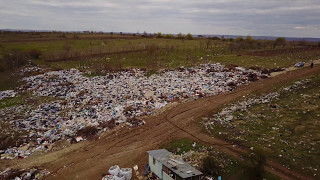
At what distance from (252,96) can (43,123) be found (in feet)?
44.6

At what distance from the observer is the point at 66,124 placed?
13117 millimetres

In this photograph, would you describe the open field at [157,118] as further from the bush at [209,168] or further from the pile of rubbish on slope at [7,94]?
the pile of rubbish on slope at [7,94]

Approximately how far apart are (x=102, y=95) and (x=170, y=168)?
10.9 metres

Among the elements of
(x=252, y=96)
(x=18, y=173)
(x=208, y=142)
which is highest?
(x=252, y=96)

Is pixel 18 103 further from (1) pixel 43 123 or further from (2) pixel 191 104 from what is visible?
(2) pixel 191 104

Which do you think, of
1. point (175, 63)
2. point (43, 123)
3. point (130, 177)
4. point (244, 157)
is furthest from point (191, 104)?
point (175, 63)

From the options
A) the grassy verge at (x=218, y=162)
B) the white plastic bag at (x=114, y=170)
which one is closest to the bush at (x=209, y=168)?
the grassy verge at (x=218, y=162)

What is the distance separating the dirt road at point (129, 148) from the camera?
956 centimetres

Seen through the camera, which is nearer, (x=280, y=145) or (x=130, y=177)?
(x=130, y=177)

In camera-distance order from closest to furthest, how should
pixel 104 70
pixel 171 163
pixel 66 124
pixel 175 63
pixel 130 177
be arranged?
pixel 171 163
pixel 130 177
pixel 66 124
pixel 104 70
pixel 175 63

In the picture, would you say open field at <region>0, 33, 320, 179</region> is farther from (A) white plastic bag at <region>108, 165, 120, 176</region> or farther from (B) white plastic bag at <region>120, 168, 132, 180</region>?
→ (B) white plastic bag at <region>120, 168, 132, 180</region>

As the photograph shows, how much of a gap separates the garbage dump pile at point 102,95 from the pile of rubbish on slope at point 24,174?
4.36ft

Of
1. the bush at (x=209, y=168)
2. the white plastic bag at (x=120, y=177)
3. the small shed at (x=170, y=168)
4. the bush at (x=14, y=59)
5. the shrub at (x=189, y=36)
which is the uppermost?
the shrub at (x=189, y=36)

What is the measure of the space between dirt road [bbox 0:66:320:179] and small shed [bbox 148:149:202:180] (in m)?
1.31
